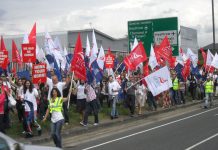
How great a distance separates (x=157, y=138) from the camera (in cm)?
1428

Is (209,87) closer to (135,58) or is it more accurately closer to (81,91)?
(135,58)

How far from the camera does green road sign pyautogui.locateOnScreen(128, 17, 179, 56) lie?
105ft

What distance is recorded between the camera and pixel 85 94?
19.0m

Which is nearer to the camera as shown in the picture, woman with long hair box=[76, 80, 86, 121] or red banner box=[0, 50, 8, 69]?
woman with long hair box=[76, 80, 86, 121]

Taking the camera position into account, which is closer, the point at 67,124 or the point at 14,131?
the point at 14,131

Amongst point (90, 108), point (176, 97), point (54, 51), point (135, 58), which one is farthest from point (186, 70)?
point (90, 108)

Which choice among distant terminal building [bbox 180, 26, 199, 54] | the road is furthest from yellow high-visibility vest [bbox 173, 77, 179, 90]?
distant terminal building [bbox 180, 26, 199, 54]

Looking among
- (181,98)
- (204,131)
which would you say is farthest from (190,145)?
(181,98)

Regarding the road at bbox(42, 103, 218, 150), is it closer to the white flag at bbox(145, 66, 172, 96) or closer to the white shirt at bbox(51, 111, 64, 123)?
the white shirt at bbox(51, 111, 64, 123)

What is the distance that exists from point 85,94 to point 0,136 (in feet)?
44.5

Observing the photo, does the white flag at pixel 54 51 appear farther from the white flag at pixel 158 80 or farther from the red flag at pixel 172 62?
the red flag at pixel 172 62

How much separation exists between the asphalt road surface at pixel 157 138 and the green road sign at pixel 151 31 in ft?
44.6

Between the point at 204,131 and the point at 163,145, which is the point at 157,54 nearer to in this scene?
the point at 204,131

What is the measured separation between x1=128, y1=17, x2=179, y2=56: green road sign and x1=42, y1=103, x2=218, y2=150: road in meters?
13.6
